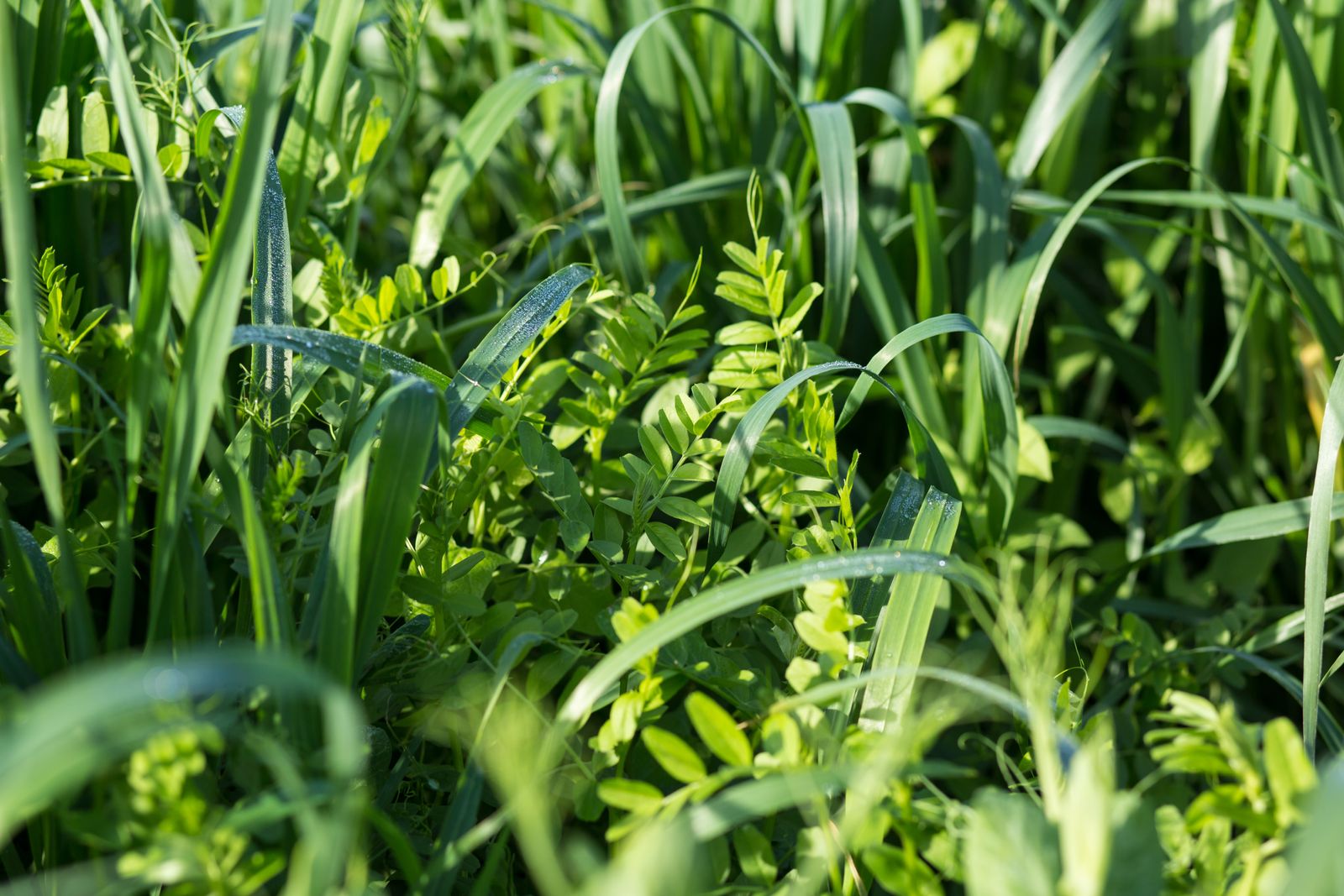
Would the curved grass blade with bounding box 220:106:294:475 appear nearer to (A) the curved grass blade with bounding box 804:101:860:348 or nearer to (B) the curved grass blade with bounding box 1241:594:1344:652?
(A) the curved grass blade with bounding box 804:101:860:348

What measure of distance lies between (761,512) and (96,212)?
73 centimetres

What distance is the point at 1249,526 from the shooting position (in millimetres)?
1008

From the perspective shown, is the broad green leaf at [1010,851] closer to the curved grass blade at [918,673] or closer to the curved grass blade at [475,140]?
the curved grass blade at [918,673]

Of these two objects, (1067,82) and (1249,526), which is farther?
(1067,82)

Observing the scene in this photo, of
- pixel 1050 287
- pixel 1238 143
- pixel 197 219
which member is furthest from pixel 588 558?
pixel 1238 143

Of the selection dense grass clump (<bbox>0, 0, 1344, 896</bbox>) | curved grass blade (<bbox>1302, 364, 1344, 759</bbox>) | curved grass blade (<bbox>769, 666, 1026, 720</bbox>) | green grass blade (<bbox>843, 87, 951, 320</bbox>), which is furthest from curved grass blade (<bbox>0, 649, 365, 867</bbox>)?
green grass blade (<bbox>843, 87, 951, 320</bbox>)

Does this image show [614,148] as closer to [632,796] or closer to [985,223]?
[985,223]

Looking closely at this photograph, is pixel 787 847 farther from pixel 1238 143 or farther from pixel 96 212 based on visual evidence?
pixel 1238 143

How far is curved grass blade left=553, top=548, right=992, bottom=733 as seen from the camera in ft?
2.02

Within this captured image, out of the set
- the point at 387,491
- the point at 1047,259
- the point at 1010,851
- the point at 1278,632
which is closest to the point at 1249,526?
the point at 1278,632

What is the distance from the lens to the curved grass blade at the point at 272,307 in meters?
0.80

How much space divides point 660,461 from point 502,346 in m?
0.15

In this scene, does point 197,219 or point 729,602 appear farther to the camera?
point 197,219

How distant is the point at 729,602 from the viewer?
632mm
